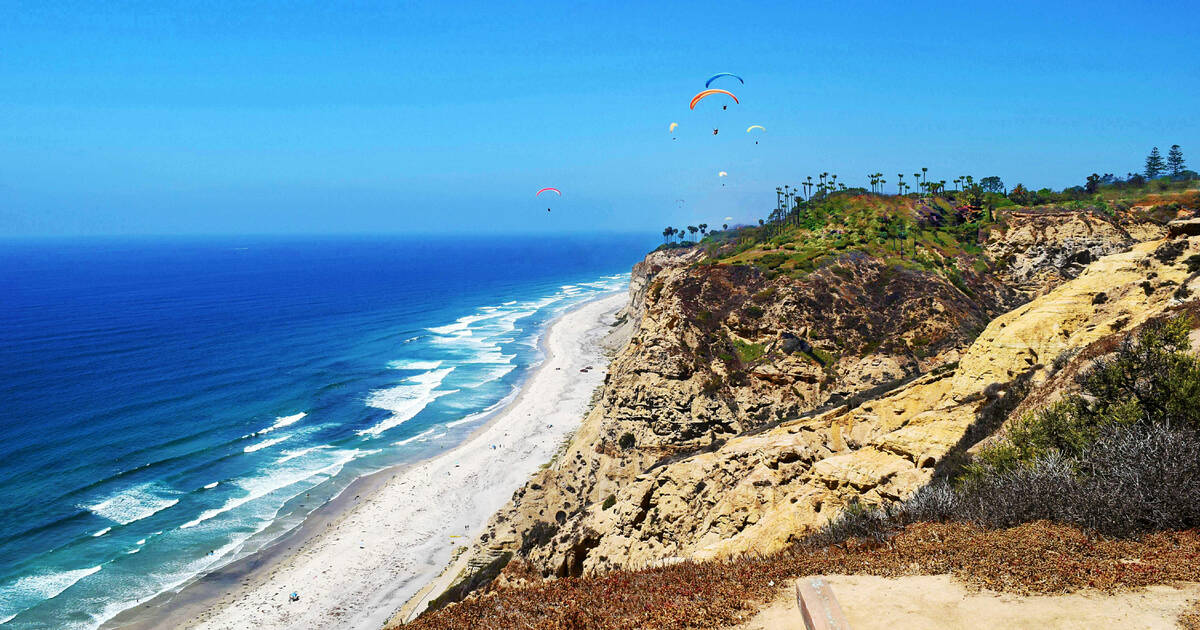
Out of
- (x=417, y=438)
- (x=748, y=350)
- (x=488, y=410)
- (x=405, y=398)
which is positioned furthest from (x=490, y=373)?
(x=748, y=350)

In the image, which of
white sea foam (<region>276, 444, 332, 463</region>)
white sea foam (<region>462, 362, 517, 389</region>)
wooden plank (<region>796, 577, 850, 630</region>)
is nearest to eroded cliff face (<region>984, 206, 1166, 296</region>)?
wooden plank (<region>796, 577, 850, 630</region>)

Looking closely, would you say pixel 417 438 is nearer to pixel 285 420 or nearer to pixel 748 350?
pixel 285 420

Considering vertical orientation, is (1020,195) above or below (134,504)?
above

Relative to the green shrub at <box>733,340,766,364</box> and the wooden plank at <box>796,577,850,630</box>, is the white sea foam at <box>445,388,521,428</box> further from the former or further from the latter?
the wooden plank at <box>796,577,850,630</box>

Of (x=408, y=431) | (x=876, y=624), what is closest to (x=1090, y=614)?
(x=876, y=624)

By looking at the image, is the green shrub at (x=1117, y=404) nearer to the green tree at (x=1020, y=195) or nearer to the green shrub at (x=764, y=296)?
the green shrub at (x=764, y=296)

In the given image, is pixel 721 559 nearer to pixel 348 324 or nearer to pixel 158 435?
pixel 158 435
